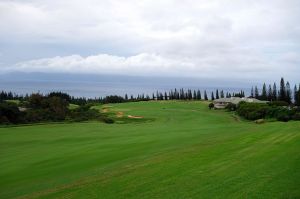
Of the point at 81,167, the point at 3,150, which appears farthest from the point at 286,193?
the point at 3,150

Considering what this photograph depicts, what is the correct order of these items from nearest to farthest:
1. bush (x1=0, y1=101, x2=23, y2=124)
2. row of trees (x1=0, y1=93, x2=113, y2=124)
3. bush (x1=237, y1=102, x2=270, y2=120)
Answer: bush (x1=0, y1=101, x2=23, y2=124) < row of trees (x1=0, y1=93, x2=113, y2=124) < bush (x1=237, y1=102, x2=270, y2=120)

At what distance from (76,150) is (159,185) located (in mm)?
15954

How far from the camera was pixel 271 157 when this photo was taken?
19.1m

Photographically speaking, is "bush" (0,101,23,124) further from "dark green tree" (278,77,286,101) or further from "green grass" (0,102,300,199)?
"dark green tree" (278,77,286,101)

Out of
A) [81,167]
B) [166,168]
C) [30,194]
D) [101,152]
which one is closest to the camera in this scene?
[30,194]

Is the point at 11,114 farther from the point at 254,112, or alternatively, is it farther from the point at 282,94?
the point at 282,94

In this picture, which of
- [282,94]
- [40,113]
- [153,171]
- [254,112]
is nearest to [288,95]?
[282,94]

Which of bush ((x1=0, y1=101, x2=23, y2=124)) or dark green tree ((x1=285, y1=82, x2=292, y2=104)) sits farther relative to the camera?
dark green tree ((x1=285, y1=82, x2=292, y2=104))

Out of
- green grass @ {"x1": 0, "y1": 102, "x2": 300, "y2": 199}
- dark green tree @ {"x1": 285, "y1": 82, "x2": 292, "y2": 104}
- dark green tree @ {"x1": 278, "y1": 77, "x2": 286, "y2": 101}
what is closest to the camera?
green grass @ {"x1": 0, "y1": 102, "x2": 300, "y2": 199}

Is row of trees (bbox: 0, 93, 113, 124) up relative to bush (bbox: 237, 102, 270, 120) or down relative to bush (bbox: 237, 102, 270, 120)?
up

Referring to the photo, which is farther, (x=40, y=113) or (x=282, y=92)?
(x=282, y=92)

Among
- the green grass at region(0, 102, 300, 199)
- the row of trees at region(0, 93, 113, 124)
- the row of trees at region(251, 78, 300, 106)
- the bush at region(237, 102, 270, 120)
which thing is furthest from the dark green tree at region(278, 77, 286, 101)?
the green grass at region(0, 102, 300, 199)

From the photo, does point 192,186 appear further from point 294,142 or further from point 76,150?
point 76,150

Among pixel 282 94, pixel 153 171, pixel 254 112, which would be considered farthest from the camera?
pixel 282 94
